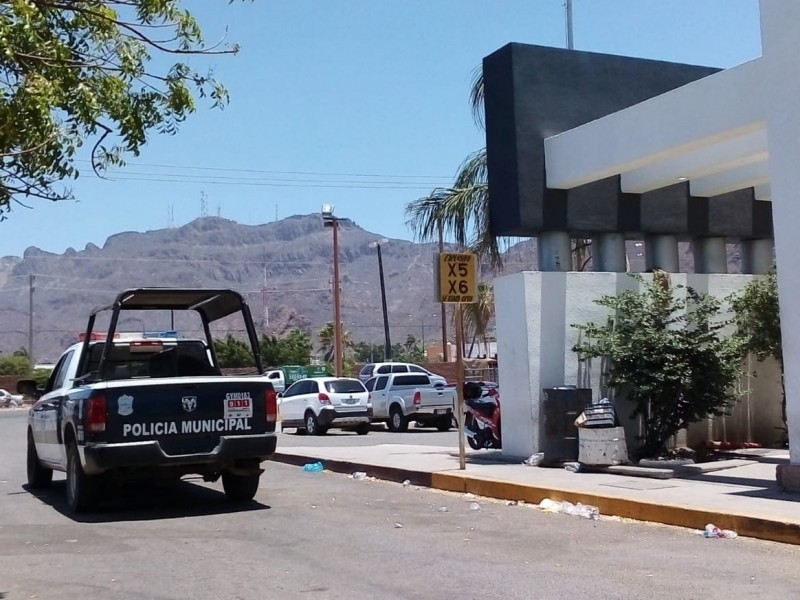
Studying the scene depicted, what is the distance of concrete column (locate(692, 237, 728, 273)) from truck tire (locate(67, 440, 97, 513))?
33.3 feet

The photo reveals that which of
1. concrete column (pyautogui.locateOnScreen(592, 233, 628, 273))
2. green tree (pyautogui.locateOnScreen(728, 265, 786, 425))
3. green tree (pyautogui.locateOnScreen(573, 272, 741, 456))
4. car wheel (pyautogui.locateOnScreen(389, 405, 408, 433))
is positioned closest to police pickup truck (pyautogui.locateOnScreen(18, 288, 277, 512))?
green tree (pyautogui.locateOnScreen(573, 272, 741, 456))

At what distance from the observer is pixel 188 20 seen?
9.34 metres

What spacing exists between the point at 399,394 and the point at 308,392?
256 cm

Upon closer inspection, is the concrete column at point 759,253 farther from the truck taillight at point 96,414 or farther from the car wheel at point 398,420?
the car wheel at point 398,420

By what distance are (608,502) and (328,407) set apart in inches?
679

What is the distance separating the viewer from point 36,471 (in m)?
13.6

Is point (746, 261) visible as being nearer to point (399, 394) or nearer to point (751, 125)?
point (751, 125)

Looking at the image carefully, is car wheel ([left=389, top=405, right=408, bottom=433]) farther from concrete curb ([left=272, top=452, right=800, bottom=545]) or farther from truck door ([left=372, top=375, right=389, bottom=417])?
concrete curb ([left=272, top=452, right=800, bottom=545])

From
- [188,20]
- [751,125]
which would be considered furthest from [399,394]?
[188,20]

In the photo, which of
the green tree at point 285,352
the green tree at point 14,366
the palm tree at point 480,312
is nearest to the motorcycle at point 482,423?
the palm tree at point 480,312

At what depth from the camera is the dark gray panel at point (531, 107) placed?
47.9 feet

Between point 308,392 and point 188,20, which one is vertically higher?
point 188,20

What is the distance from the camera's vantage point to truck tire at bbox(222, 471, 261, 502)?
11.6 meters

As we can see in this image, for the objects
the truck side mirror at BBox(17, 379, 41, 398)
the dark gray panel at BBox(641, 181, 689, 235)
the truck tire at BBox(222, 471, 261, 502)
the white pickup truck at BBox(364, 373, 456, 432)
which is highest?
the dark gray panel at BBox(641, 181, 689, 235)
